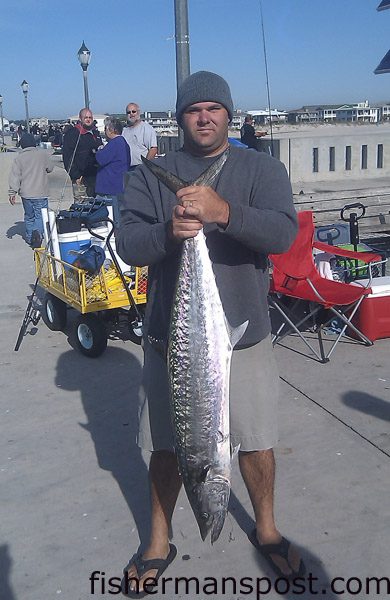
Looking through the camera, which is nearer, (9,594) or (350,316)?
Result: (9,594)

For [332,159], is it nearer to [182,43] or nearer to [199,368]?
[182,43]

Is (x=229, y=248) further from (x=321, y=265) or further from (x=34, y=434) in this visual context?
(x=321, y=265)

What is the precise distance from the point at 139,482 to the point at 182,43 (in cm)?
411

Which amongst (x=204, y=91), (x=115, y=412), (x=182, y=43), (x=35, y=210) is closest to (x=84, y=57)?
(x=35, y=210)

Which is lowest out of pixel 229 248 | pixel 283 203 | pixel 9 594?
pixel 9 594

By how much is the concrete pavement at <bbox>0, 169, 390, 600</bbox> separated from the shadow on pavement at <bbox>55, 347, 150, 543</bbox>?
10 millimetres

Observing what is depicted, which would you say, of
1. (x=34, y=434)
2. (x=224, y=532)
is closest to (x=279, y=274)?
(x=34, y=434)

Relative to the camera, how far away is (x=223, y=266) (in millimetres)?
2555

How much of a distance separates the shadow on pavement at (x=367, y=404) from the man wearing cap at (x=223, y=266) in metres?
1.58

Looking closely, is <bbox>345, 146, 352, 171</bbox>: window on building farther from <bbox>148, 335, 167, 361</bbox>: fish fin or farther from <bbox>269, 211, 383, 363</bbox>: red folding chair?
<bbox>148, 335, 167, 361</bbox>: fish fin

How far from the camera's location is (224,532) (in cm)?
311

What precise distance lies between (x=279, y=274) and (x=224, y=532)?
280 centimetres

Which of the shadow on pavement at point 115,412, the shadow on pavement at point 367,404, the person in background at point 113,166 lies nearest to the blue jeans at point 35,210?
the person in background at point 113,166

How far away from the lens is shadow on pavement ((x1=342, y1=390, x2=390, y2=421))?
166 inches
